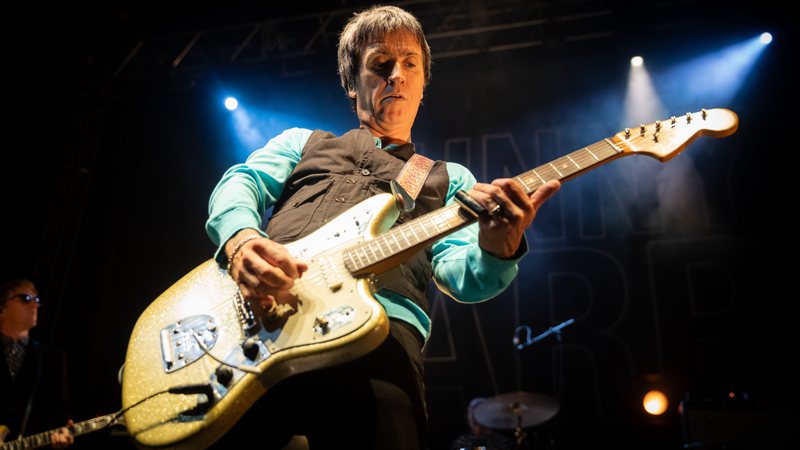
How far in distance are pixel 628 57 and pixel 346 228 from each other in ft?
22.6

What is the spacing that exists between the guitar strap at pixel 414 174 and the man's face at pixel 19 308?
18.9 ft

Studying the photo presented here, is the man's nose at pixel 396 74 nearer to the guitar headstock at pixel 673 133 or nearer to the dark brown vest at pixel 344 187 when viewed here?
the dark brown vest at pixel 344 187

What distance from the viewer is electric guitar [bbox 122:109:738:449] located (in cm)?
178

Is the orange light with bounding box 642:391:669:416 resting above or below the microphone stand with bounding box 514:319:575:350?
below

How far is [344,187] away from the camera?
7.93ft

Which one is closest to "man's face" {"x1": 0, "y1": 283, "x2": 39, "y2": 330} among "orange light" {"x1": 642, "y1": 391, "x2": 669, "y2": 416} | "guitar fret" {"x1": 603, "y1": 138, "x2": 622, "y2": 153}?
"guitar fret" {"x1": 603, "y1": 138, "x2": 622, "y2": 153}

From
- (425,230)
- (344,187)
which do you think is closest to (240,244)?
(344,187)

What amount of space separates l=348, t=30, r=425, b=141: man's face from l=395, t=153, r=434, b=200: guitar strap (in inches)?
14.8

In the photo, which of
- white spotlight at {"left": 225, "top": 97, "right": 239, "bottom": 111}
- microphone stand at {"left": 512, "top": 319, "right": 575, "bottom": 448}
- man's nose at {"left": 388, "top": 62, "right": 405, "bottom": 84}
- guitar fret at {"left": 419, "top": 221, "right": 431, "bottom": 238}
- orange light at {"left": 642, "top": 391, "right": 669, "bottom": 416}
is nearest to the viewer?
guitar fret at {"left": 419, "top": 221, "right": 431, "bottom": 238}

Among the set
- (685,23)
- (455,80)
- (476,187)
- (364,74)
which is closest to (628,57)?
(685,23)

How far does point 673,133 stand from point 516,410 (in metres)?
5.07

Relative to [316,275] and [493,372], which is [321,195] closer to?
[316,275]

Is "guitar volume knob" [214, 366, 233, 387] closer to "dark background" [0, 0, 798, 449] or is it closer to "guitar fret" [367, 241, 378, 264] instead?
"guitar fret" [367, 241, 378, 264]

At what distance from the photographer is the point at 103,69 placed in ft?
28.3
